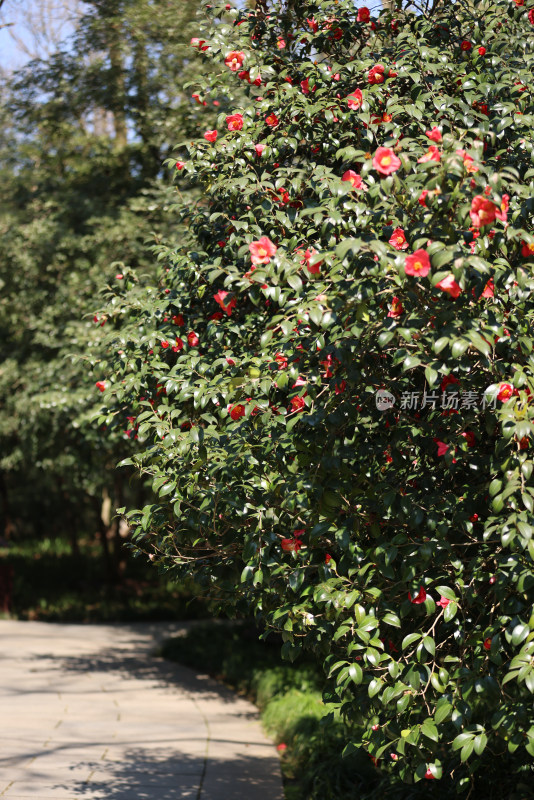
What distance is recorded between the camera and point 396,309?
2402mm

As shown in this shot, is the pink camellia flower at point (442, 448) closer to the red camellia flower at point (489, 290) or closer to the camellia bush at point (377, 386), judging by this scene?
the camellia bush at point (377, 386)

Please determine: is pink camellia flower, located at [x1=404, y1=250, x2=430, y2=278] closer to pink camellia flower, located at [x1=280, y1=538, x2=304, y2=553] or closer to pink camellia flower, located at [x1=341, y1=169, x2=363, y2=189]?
pink camellia flower, located at [x1=341, y1=169, x2=363, y2=189]

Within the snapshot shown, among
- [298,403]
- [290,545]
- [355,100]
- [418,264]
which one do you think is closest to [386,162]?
[418,264]

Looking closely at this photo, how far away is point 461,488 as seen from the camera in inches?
111

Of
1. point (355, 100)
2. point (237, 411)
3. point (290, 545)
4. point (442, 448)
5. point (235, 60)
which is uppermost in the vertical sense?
point (235, 60)

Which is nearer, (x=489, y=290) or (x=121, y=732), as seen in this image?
(x=489, y=290)

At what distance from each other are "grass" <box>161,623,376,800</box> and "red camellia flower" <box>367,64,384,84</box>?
241 cm

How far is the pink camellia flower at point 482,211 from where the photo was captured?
2234 millimetres

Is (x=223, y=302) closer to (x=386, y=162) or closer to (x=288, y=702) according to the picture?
(x=386, y=162)

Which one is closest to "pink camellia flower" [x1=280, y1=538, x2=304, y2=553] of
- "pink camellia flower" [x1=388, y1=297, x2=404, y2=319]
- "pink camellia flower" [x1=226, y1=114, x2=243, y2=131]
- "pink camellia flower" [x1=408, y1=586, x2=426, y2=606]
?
"pink camellia flower" [x1=408, y1=586, x2=426, y2=606]

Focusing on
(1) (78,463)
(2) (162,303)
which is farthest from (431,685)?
(1) (78,463)

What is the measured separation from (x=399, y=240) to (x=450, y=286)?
0.31 metres

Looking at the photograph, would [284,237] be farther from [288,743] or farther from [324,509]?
[288,743]

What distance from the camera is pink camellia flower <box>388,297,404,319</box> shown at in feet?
7.86
